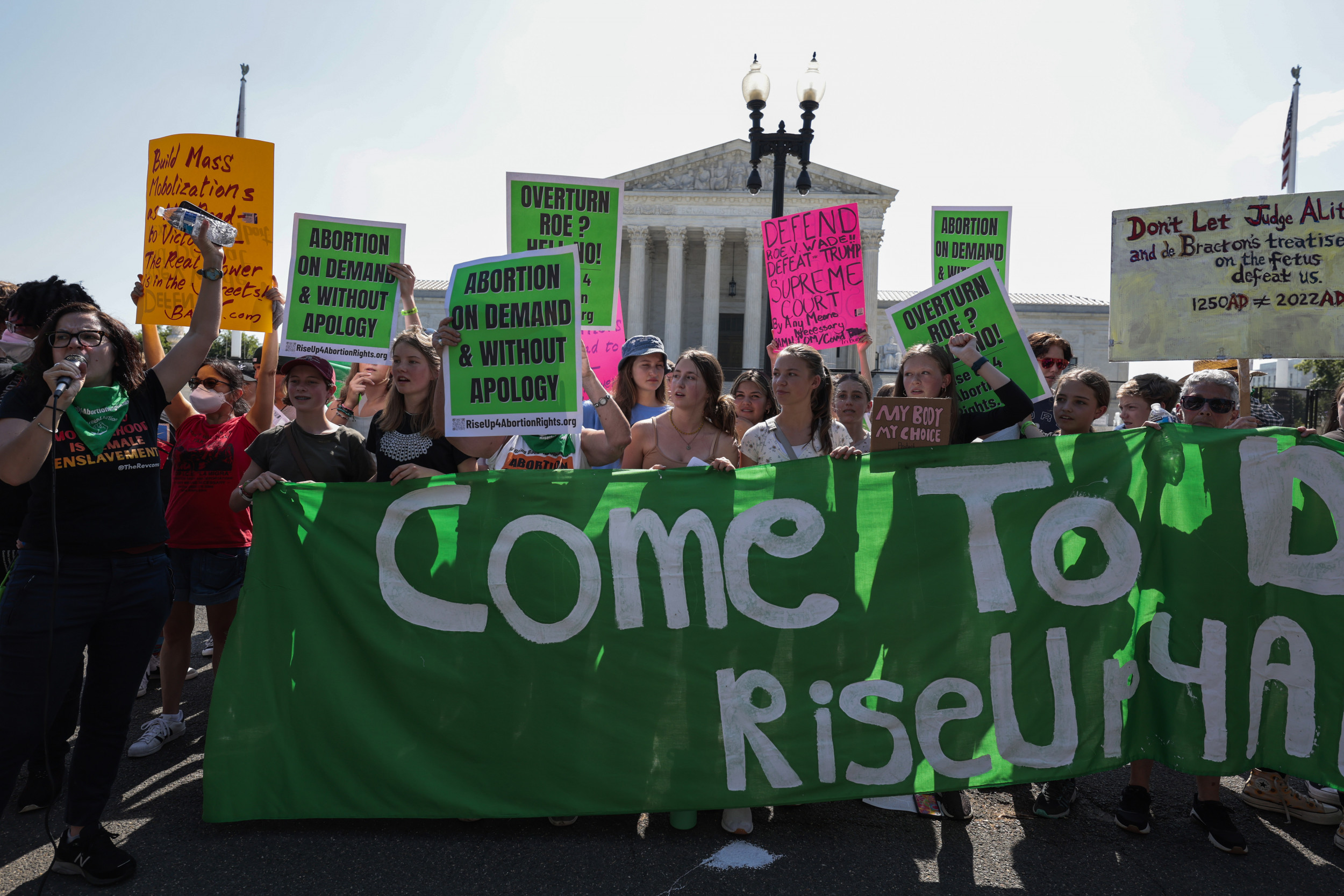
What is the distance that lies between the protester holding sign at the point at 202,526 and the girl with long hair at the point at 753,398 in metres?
2.38

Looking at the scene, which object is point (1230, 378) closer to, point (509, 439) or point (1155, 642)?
point (1155, 642)

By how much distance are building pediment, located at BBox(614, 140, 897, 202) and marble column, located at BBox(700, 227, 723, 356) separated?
227 centimetres

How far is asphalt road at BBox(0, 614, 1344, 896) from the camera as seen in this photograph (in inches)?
106

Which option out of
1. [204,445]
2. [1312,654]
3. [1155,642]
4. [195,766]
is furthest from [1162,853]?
[204,445]

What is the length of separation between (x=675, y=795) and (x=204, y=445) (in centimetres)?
294

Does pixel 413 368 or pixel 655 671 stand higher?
pixel 413 368

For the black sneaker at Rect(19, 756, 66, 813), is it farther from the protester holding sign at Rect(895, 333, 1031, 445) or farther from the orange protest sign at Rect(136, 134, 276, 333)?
the protester holding sign at Rect(895, 333, 1031, 445)

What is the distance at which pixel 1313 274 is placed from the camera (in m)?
3.91

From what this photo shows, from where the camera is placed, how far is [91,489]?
2705mm

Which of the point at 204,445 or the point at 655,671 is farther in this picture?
the point at 204,445

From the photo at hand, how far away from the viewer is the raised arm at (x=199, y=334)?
2895 millimetres

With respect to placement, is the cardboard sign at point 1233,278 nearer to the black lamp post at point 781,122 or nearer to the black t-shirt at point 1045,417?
the black t-shirt at point 1045,417

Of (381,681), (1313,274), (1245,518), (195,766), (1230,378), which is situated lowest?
(195,766)

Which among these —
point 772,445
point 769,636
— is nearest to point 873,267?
point 772,445
